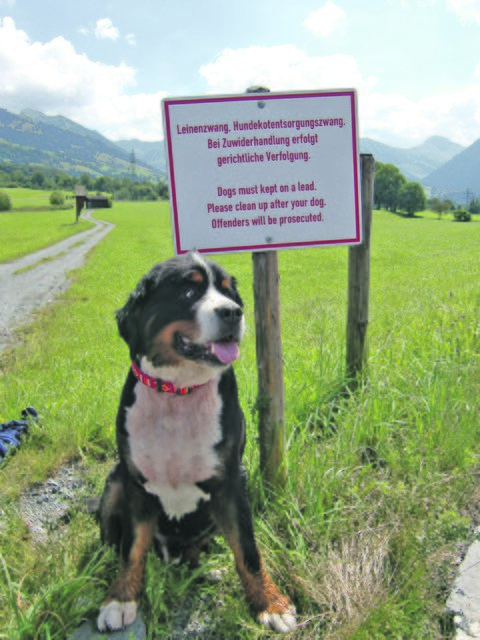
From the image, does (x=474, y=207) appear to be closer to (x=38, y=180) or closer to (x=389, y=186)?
(x=389, y=186)

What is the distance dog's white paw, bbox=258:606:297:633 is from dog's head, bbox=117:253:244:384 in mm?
1141

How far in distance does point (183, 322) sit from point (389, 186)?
116472mm

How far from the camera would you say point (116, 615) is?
2123 millimetres

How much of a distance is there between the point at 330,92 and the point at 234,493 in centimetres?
215

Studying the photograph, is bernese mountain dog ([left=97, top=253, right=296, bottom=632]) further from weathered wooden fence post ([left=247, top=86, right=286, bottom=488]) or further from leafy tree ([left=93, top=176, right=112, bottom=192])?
leafy tree ([left=93, top=176, right=112, bottom=192])

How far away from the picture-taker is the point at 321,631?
6.79 feet

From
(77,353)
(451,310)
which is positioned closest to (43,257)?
(77,353)

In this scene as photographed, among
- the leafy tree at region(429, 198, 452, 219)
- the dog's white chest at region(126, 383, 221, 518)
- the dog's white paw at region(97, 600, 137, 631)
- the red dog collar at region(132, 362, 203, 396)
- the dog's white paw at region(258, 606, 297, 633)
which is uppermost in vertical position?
the leafy tree at region(429, 198, 452, 219)

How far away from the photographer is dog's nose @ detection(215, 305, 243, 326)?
6.64ft

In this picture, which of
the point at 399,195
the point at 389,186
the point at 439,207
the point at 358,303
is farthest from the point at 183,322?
the point at 439,207

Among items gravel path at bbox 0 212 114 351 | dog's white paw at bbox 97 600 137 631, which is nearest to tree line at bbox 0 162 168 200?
gravel path at bbox 0 212 114 351

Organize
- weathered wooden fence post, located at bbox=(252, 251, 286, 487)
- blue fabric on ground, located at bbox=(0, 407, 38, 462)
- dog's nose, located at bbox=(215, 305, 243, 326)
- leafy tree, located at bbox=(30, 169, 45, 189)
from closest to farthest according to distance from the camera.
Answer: dog's nose, located at bbox=(215, 305, 243, 326), weathered wooden fence post, located at bbox=(252, 251, 286, 487), blue fabric on ground, located at bbox=(0, 407, 38, 462), leafy tree, located at bbox=(30, 169, 45, 189)

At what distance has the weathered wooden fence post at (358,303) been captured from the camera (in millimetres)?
3736

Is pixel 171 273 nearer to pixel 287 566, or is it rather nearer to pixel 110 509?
pixel 110 509
